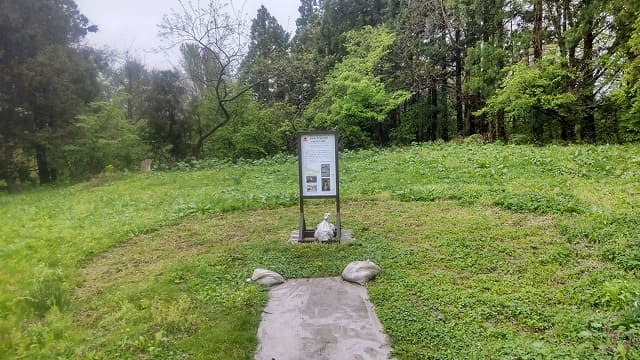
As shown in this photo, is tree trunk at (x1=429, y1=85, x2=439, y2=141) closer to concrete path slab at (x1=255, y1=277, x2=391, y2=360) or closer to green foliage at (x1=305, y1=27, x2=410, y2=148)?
green foliage at (x1=305, y1=27, x2=410, y2=148)

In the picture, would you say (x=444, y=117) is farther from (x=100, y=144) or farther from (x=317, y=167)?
(x=317, y=167)

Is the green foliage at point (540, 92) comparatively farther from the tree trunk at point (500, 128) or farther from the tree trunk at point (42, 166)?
the tree trunk at point (42, 166)

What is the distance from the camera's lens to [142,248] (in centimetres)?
560

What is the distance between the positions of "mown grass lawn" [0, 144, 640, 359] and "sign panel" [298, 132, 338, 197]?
750 millimetres

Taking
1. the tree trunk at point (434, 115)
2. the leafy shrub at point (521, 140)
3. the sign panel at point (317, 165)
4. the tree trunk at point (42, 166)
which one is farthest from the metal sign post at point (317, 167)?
the tree trunk at point (434, 115)

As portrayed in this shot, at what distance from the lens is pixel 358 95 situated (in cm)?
1500

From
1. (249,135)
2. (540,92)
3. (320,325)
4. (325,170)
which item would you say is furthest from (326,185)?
(249,135)

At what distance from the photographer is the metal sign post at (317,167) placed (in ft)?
17.5

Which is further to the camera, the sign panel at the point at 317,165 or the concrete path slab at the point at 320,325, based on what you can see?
the sign panel at the point at 317,165

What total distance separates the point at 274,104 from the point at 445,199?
14.4m

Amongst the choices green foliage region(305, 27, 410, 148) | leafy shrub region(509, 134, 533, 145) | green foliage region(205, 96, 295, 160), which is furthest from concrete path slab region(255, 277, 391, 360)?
green foliage region(205, 96, 295, 160)

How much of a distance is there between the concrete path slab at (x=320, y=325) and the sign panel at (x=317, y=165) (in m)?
1.62

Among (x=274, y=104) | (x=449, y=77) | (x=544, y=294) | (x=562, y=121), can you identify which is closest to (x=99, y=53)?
(x=274, y=104)

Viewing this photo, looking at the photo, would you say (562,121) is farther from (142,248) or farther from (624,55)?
(142,248)
